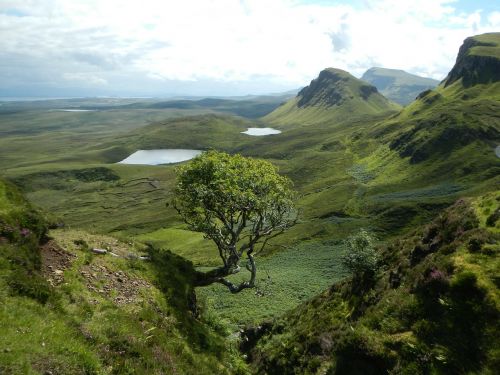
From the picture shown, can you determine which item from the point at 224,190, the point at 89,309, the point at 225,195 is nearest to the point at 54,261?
the point at 89,309

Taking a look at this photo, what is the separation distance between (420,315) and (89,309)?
18.7m

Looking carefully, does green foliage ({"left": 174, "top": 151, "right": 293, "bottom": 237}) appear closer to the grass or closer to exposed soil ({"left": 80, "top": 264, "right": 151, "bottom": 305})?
the grass

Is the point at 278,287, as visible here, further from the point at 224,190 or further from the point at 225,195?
the point at 224,190

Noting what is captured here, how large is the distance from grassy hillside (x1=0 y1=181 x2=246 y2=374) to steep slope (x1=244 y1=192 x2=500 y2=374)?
260 inches

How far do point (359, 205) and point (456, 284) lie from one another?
129236 mm

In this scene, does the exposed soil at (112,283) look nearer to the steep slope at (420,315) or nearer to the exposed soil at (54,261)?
the exposed soil at (54,261)

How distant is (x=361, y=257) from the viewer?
34.2 metres

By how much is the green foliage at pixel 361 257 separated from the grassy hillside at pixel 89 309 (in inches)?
497

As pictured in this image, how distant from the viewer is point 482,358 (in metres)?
18.4

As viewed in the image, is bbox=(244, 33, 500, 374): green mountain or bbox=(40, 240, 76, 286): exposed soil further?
bbox=(40, 240, 76, 286): exposed soil

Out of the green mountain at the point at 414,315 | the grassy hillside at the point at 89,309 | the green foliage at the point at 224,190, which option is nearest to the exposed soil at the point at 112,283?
the grassy hillside at the point at 89,309

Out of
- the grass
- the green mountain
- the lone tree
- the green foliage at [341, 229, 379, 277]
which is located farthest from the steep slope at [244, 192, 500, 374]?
the grass

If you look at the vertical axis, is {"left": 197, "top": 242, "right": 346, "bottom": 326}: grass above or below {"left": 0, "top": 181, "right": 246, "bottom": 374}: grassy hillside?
below

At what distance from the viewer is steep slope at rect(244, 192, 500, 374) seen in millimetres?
19812
